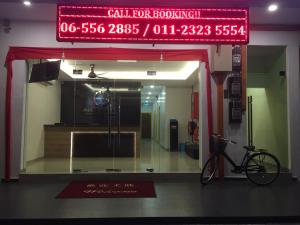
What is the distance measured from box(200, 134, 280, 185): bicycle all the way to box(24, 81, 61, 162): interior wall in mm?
4463

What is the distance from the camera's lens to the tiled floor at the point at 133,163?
6.52 m

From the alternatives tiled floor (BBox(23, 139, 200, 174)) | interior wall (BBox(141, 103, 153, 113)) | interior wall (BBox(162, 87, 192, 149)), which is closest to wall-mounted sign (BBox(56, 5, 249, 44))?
tiled floor (BBox(23, 139, 200, 174))

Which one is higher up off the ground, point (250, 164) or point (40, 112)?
point (40, 112)

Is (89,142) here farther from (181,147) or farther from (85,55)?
(85,55)

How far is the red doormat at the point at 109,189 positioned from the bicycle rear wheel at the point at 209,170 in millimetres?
1044

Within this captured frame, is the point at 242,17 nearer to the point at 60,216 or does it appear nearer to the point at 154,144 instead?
the point at 60,216

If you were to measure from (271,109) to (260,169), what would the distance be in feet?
7.64

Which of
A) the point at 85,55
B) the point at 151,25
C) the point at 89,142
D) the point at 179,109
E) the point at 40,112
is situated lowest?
the point at 89,142

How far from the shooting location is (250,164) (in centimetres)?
575

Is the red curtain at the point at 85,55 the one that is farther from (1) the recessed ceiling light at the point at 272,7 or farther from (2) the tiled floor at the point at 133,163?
(1) the recessed ceiling light at the point at 272,7

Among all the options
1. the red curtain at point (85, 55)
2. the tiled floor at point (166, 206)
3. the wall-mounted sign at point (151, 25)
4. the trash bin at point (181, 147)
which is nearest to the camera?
the tiled floor at point (166, 206)

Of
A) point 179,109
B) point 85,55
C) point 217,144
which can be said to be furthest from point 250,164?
point 85,55

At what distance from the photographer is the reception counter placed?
8094 mm

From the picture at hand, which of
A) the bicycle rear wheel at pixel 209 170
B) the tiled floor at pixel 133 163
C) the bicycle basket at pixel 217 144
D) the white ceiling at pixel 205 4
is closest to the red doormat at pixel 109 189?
the tiled floor at pixel 133 163
